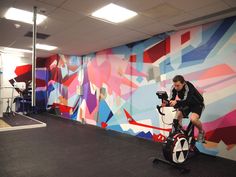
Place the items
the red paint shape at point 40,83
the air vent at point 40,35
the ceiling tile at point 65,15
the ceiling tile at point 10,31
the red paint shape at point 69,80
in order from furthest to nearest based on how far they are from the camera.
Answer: the red paint shape at point 40,83
the red paint shape at point 69,80
the air vent at point 40,35
the ceiling tile at point 10,31
the ceiling tile at point 65,15

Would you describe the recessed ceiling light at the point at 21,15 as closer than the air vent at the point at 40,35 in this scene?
Yes

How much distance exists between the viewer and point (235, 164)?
342 cm

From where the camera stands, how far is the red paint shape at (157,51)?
472cm

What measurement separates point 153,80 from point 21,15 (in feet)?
10.6

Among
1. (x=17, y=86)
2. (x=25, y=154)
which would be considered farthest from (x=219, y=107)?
(x=17, y=86)

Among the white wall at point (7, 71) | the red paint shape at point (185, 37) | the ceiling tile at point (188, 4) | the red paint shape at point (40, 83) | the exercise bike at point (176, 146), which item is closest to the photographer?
the ceiling tile at point (188, 4)

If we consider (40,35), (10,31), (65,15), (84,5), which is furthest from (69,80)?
(84,5)

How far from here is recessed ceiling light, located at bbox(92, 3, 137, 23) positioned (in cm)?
330

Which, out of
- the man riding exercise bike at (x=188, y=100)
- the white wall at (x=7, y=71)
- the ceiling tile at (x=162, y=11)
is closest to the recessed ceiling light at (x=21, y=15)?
the ceiling tile at (x=162, y=11)

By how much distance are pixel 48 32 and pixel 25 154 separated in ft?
9.08

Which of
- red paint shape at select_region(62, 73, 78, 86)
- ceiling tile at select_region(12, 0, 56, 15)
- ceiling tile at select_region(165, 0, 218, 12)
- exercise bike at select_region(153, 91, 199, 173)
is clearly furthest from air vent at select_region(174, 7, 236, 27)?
red paint shape at select_region(62, 73, 78, 86)

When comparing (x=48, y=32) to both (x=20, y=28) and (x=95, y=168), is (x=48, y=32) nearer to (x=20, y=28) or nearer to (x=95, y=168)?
(x=20, y=28)

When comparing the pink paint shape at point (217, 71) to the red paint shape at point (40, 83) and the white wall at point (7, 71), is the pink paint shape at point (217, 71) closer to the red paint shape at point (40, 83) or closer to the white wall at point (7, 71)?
the red paint shape at point (40, 83)

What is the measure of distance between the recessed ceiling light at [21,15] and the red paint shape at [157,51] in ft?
8.67
